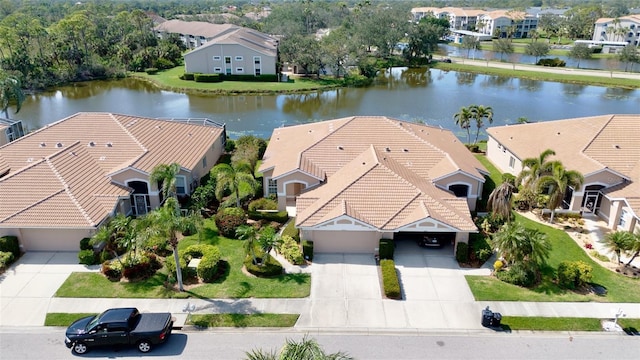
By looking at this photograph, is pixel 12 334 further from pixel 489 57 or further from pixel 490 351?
pixel 489 57

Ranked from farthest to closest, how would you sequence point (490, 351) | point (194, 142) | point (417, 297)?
point (194, 142)
point (417, 297)
point (490, 351)

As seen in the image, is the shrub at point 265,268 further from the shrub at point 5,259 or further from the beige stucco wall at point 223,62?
the beige stucco wall at point 223,62

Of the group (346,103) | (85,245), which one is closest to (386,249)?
(85,245)

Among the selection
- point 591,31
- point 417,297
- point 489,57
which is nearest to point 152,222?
point 417,297

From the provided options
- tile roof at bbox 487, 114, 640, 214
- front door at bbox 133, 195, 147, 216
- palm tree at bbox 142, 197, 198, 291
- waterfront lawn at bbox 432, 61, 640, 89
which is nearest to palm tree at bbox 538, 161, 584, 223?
tile roof at bbox 487, 114, 640, 214

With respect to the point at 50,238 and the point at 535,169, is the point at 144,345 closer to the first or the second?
the point at 50,238

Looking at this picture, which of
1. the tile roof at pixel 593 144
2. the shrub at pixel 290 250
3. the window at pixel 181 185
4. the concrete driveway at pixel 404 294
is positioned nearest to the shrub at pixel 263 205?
the shrub at pixel 290 250
